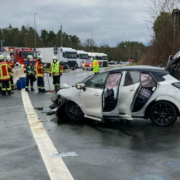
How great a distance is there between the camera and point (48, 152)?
586 centimetres

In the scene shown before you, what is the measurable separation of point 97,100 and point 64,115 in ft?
5.76

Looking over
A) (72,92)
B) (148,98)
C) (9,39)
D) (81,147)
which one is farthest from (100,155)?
(9,39)

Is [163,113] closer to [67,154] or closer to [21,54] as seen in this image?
[67,154]

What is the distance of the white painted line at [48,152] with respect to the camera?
15.4 ft

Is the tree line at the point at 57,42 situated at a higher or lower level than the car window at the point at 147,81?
higher

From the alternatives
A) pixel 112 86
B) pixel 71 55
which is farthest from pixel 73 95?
pixel 71 55

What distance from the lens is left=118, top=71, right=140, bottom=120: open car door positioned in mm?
7867

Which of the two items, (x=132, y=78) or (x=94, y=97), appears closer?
(x=94, y=97)

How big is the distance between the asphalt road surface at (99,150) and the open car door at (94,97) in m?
0.34

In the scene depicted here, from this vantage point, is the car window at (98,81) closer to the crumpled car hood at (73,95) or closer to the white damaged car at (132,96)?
the white damaged car at (132,96)

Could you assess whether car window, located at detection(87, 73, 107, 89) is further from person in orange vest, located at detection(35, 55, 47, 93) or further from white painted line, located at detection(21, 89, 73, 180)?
person in orange vest, located at detection(35, 55, 47, 93)

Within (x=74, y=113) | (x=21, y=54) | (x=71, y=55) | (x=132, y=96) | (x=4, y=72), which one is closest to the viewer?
(x=132, y=96)

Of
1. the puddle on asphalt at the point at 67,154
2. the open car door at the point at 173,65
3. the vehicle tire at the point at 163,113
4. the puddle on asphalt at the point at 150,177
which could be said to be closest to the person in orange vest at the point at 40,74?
the open car door at the point at 173,65

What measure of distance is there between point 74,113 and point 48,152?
303cm
